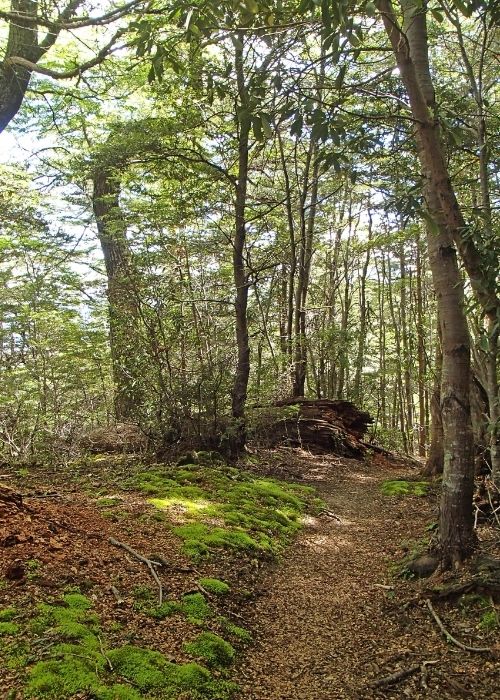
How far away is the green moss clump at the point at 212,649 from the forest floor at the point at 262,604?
0.05 metres

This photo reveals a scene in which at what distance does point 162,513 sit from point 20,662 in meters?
2.72

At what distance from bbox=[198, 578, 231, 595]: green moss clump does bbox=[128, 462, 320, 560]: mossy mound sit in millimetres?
425

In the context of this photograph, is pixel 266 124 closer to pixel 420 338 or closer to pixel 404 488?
pixel 404 488

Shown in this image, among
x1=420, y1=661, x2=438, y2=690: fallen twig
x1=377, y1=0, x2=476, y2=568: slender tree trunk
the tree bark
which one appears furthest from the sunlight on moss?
the tree bark

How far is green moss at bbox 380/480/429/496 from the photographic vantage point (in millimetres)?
8289

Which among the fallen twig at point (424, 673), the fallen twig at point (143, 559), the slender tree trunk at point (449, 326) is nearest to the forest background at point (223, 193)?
the slender tree trunk at point (449, 326)

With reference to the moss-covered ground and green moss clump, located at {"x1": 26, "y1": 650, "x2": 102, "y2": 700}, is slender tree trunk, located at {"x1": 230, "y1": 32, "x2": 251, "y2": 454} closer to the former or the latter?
the moss-covered ground

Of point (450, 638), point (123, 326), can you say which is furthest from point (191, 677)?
point (123, 326)

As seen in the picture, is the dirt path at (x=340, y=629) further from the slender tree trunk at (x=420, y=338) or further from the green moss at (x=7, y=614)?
the slender tree trunk at (x=420, y=338)

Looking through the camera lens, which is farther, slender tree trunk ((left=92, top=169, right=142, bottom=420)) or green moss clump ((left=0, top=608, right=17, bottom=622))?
slender tree trunk ((left=92, top=169, right=142, bottom=420))

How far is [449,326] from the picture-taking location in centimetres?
415

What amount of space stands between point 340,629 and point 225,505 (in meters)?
2.31

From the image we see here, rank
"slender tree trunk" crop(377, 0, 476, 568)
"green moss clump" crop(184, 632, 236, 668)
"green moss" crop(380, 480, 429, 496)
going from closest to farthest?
"green moss clump" crop(184, 632, 236, 668) → "slender tree trunk" crop(377, 0, 476, 568) → "green moss" crop(380, 480, 429, 496)

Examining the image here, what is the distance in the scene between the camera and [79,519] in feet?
15.5
